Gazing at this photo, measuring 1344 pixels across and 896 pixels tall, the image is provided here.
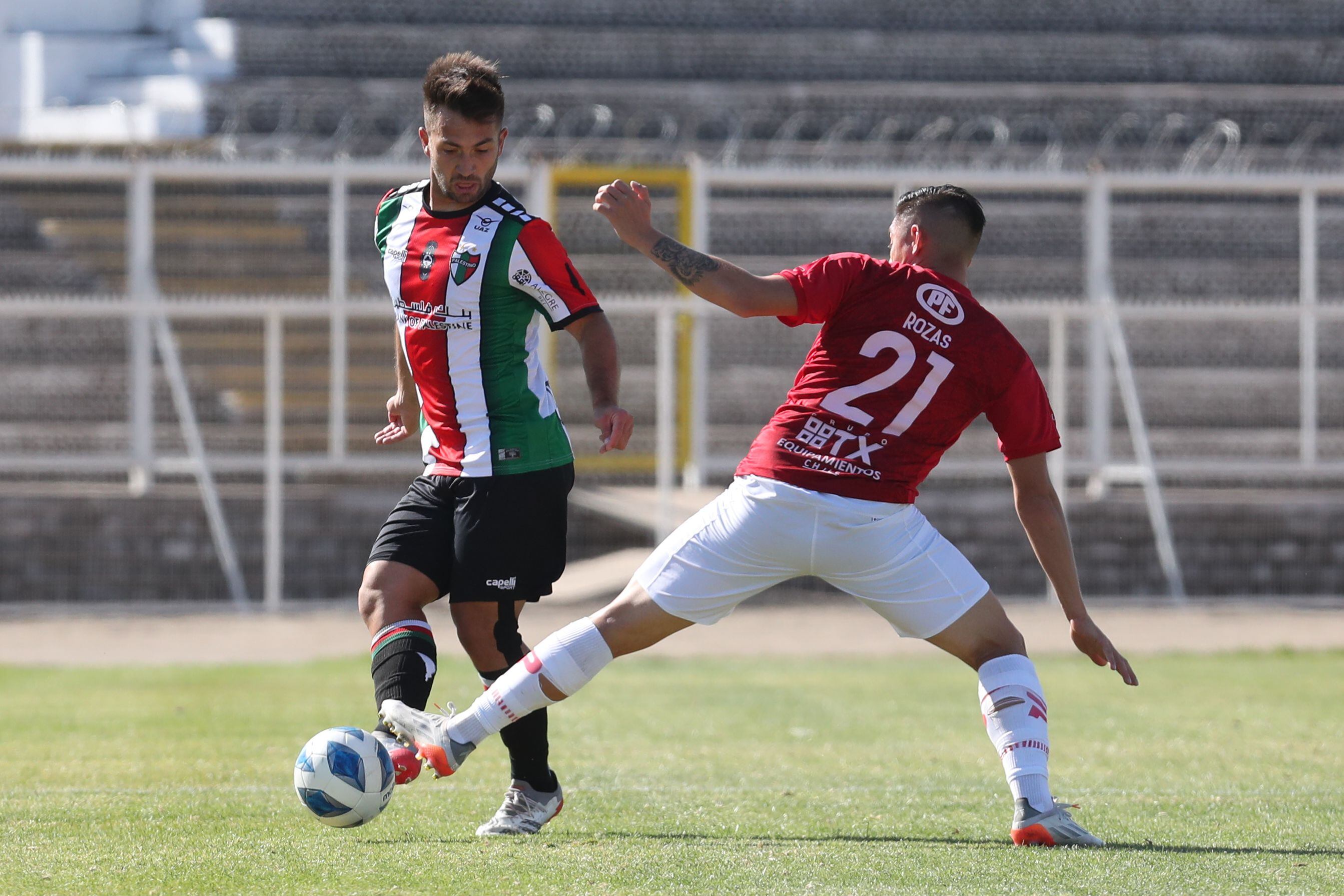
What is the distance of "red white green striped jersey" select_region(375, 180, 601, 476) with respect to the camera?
14.5ft

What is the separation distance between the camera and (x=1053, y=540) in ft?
14.1

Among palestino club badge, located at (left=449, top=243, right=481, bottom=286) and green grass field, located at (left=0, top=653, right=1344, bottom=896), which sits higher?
palestino club badge, located at (left=449, top=243, right=481, bottom=286)

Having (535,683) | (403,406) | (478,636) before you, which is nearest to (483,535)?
(478,636)

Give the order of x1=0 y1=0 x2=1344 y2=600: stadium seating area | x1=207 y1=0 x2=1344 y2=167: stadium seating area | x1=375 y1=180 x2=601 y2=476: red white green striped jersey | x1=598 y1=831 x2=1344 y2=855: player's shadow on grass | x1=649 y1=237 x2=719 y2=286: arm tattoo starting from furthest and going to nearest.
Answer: x1=207 y1=0 x2=1344 y2=167: stadium seating area, x1=0 y1=0 x2=1344 y2=600: stadium seating area, x1=375 y1=180 x2=601 y2=476: red white green striped jersey, x1=598 y1=831 x2=1344 y2=855: player's shadow on grass, x1=649 y1=237 x2=719 y2=286: arm tattoo

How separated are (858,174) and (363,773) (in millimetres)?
10606

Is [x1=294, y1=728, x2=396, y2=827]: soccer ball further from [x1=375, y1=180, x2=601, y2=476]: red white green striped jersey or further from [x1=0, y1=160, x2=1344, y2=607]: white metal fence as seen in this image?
[x1=0, y1=160, x2=1344, y2=607]: white metal fence

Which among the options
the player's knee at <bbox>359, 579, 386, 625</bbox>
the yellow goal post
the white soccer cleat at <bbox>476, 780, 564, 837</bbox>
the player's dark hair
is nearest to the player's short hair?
the player's dark hair

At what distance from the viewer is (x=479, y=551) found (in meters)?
4.41

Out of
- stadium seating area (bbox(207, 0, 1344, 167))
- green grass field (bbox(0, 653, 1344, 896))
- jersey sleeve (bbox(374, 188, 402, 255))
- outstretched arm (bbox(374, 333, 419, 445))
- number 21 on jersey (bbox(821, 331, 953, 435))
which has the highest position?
stadium seating area (bbox(207, 0, 1344, 167))

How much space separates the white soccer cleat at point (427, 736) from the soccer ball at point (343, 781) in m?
0.09

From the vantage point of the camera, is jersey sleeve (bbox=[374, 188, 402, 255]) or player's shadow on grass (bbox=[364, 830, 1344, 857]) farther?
jersey sleeve (bbox=[374, 188, 402, 255])

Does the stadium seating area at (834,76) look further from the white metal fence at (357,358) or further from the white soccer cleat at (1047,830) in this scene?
the white soccer cleat at (1047,830)

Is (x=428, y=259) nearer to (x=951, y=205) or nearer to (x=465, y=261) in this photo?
(x=465, y=261)

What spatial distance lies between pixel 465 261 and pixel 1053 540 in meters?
1.67
